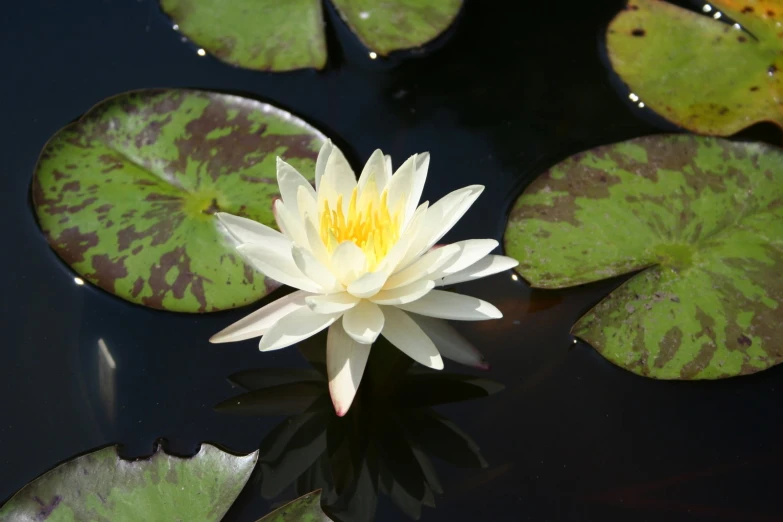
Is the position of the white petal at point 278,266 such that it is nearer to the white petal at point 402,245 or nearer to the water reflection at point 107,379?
the white petal at point 402,245

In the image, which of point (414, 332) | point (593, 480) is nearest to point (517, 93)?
point (414, 332)

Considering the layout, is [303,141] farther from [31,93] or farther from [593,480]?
[593,480]

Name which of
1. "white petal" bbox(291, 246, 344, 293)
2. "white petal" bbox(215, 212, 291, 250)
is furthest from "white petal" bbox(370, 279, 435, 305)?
"white petal" bbox(215, 212, 291, 250)

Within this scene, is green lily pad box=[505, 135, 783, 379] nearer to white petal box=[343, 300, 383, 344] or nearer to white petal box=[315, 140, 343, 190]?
white petal box=[343, 300, 383, 344]

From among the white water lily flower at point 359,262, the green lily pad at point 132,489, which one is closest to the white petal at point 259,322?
the white water lily flower at point 359,262

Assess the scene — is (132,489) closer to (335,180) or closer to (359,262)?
(359,262)
